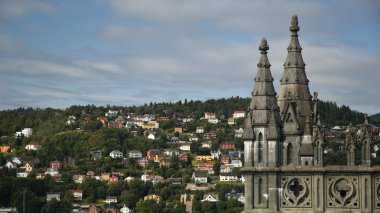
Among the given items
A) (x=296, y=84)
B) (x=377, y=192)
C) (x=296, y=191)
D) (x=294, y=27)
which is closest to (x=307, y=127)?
(x=296, y=84)

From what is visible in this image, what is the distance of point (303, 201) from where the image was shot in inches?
1030

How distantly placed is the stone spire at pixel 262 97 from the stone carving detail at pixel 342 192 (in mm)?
2427

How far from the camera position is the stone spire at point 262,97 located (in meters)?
27.4

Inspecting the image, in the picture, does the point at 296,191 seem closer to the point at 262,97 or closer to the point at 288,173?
the point at 288,173

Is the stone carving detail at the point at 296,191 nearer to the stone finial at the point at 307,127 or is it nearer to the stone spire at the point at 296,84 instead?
the stone finial at the point at 307,127

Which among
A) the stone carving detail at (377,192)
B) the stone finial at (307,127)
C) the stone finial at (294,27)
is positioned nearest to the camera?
the stone carving detail at (377,192)

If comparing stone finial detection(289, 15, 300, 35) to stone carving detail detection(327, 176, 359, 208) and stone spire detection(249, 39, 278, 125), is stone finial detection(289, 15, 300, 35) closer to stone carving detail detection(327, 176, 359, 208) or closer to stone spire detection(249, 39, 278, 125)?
stone spire detection(249, 39, 278, 125)

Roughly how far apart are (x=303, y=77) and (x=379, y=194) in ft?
21.3

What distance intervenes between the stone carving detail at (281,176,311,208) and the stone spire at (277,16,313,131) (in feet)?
15.5

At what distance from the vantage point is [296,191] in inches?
1047

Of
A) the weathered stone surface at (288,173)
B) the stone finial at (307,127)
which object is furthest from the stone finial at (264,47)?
the stone finial at (307,127)

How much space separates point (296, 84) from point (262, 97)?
399 centimetres

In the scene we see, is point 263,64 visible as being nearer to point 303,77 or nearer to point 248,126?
point 248,126

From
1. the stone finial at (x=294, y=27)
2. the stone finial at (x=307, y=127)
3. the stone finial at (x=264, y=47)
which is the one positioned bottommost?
the stone finial at (x=307, y=127)
